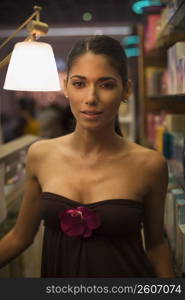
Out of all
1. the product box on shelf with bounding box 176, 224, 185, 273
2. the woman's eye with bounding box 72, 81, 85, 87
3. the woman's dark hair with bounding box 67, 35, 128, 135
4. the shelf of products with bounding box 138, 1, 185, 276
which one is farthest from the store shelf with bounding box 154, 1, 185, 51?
the product box on shelf with bounding box 176, 224, 185, 273

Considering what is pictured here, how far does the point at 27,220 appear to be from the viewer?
1.21 metres

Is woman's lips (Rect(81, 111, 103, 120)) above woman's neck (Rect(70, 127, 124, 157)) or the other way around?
above

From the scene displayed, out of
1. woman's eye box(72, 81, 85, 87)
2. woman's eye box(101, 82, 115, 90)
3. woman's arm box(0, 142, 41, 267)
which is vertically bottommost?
woman's arm box(0, 142, 41, 267)

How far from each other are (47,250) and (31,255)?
27 centimetres

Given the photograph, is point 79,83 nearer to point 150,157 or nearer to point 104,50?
point 104,50

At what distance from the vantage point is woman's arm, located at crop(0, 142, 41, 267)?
47.2 inches

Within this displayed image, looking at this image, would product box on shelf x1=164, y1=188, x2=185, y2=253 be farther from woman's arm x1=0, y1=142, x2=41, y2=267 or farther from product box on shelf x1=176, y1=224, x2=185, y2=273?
woman's arm x1=0, y1=142, x2=41, y2=267

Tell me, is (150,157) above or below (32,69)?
below

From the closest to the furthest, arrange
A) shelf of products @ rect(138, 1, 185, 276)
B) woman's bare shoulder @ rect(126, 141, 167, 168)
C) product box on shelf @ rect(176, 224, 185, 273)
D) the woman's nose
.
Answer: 1. the woman's nose
2. woman's bare shoulder @ rect(126, 141, 167, 168)
3. product box on shelf @ rect(176, 224, 185, 273)
4. shelf of products @ rect(138, 1, 185, 276)

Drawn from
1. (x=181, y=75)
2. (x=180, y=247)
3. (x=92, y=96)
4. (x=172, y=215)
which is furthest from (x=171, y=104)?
(x=92, y=96)

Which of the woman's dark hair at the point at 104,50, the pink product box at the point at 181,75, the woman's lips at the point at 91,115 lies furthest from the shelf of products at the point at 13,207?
the pink product box at the point at 181,75

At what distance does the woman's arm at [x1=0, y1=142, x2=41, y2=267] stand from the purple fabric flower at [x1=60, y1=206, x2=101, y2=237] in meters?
0.15

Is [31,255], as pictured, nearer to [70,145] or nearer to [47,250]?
[47,250]

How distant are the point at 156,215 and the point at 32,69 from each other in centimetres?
53
